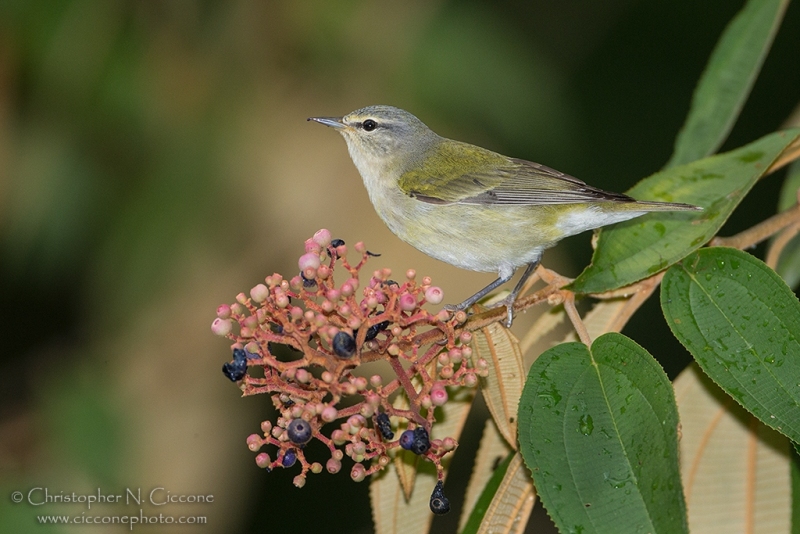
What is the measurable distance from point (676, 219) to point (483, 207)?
0.94m

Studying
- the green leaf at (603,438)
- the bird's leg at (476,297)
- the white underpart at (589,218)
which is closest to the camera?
the green leaf at (603,438)

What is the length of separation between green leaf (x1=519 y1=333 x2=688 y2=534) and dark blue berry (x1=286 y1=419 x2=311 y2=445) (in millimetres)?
569

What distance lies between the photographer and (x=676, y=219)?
2.61 meters

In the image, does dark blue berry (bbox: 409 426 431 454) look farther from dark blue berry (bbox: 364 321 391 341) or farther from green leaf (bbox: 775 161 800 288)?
green leaf (bbox: 775 161 800 288)

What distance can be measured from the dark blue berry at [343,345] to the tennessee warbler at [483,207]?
106cm

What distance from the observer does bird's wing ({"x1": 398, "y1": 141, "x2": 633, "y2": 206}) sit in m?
3.21

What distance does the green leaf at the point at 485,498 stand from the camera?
2.33m

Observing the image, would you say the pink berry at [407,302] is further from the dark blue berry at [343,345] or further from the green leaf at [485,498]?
the green leaf at [485,498]

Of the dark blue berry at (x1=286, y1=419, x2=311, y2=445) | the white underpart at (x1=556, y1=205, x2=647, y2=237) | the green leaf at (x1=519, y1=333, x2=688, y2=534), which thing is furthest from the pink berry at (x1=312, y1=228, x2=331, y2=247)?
the white underpart at (x1=556, y1=205, x2=647, y2=237)

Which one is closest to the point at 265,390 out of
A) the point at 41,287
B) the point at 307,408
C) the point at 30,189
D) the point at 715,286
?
the point at 307,408

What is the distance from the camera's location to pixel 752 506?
2510 millimetres

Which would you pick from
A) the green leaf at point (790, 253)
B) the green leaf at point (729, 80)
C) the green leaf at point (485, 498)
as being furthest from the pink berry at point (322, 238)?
the green leaf at point (790, 253)

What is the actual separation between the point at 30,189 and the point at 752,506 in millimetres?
3591

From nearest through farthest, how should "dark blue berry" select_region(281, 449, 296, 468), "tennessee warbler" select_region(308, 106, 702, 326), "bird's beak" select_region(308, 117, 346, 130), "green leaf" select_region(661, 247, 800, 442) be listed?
1. "green leaf" select_region(661, 247, 800, 442)
2. "dark blue berry" select_region(281, 449, 296, 468)
3. "tennessee warbler" select_region(308, 106, 702, 326)
4. "bird's beak" select_region(308, 117, 346, 130)
